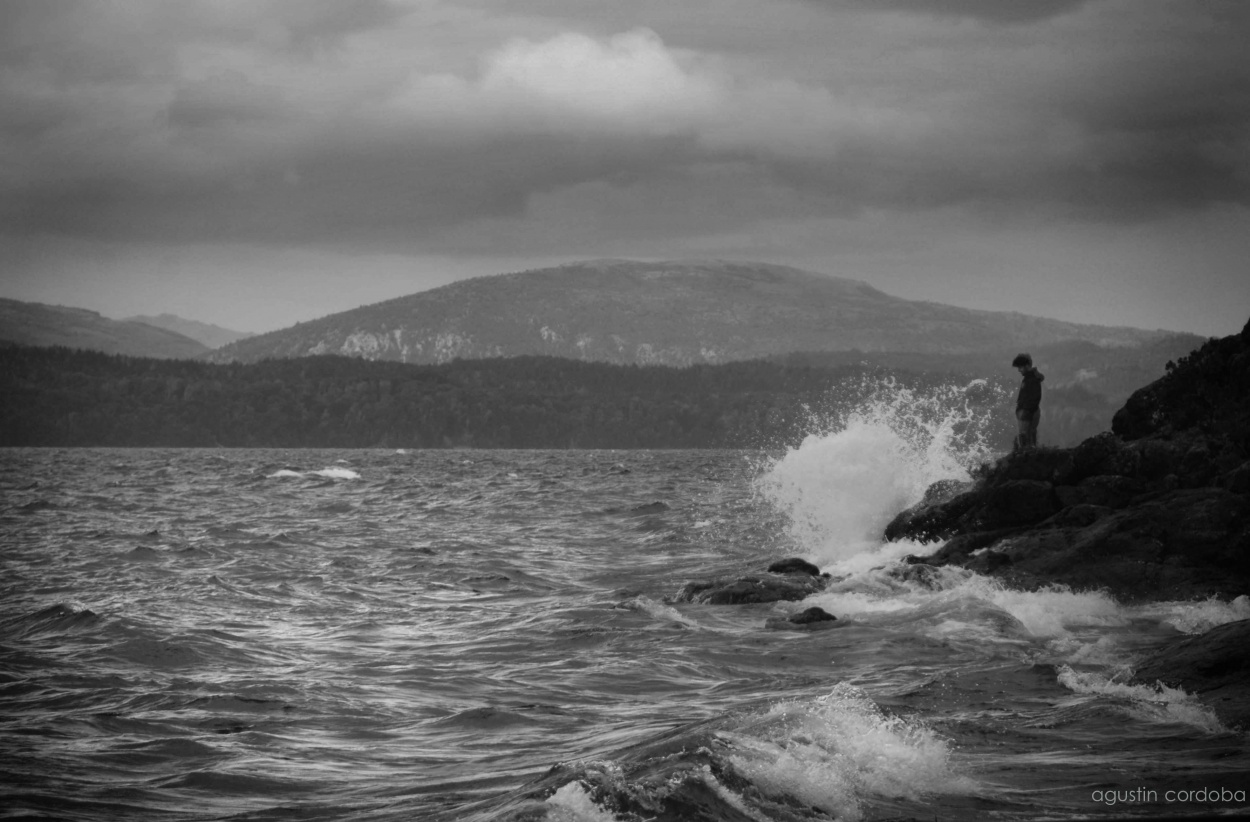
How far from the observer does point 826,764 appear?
9.86m

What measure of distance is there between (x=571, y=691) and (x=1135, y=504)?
11.3m

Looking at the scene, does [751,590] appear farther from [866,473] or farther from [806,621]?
[866,473]

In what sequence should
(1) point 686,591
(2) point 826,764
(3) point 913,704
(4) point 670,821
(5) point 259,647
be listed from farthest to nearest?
(1) point 686,591
(5) point 259,647
(3) point 913,704
(2) point 826,764
(4) point 670,821

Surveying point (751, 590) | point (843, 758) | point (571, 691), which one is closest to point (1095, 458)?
point (751, 590)

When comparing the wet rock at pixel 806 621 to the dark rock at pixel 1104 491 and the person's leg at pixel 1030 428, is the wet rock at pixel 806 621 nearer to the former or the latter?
the dark rock at pixel 1104 491

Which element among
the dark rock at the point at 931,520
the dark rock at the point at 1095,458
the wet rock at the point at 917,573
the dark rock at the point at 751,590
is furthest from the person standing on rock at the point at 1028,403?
the dark rock at the point at 751,590

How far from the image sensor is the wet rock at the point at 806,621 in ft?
60.0

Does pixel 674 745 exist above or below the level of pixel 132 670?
above

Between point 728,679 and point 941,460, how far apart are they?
18.5 meters

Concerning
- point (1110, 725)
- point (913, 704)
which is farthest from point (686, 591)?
point (1110, 725)

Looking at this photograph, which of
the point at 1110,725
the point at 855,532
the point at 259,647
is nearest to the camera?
the point at 1110,725

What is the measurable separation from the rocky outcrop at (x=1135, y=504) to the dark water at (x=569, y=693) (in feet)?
3.29

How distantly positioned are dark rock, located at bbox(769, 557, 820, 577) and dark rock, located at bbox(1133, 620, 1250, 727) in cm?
1049

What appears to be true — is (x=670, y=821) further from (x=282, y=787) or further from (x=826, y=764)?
(x=282, y=787)
